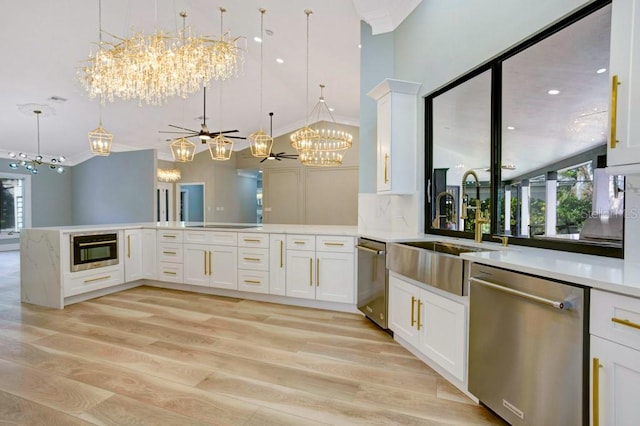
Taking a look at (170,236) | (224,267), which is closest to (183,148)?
(170,236)

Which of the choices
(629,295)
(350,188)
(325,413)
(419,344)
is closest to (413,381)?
(419,344)

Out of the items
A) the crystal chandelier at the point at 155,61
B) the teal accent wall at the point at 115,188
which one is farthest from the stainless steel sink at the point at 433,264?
the teal accent wall at the point at 115,188

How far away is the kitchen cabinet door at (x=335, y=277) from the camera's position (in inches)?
134

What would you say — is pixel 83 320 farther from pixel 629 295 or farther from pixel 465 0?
pixel 465 0

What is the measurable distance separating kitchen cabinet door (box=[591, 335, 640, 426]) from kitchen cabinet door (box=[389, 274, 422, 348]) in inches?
46.2

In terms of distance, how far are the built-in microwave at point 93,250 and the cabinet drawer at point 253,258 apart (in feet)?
5.52

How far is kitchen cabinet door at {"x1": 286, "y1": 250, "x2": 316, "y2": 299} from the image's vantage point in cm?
356

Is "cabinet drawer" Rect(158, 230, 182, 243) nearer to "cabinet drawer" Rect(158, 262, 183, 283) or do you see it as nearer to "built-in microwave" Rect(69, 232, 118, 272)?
"cabinet drawer" Rect(158, 262, 183, 283)

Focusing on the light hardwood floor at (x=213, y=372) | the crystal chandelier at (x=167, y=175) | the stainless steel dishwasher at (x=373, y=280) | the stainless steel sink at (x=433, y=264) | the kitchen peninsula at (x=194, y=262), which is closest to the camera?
the light hardwood floor at (x=213, y=372)

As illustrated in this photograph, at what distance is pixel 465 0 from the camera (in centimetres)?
268

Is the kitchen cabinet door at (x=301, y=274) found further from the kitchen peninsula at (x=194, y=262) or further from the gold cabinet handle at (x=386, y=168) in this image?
the gold cabinet handle at (x=386, y=168)

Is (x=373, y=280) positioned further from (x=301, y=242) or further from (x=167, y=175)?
(x=167, y=175)

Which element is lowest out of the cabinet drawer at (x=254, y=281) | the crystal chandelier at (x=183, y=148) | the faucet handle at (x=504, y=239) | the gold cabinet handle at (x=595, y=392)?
the cabinet drawer at (x=254, y=281)

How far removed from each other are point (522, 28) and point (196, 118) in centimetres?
749
